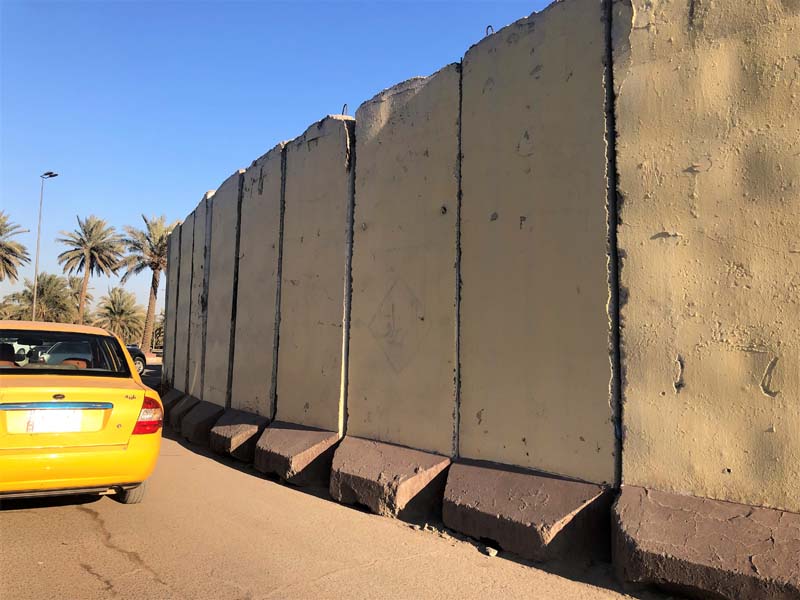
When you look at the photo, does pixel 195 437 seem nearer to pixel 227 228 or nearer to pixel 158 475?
pixel 158 475

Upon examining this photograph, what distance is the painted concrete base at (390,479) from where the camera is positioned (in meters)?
4.72

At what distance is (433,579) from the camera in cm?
351

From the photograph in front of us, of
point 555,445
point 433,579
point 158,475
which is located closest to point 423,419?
point 555,445

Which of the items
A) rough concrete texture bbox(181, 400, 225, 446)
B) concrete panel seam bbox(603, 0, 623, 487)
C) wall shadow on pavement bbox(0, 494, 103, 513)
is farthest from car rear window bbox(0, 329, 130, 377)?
concrete panel seam bbox(603, 0, 623, 487)

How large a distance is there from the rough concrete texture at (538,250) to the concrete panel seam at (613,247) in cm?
4

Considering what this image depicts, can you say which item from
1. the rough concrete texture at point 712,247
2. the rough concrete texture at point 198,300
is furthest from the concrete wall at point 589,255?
the rough concrete texture at point 198,300

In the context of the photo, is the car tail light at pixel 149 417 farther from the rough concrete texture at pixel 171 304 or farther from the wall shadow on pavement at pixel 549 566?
the rough concrete texture at pixel 171 304

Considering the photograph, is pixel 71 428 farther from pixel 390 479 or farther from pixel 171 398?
pixel 171 398

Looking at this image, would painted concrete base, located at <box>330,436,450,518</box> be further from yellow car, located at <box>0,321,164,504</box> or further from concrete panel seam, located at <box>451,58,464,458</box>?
yellow car, located at <box>0,321,164,504</box>

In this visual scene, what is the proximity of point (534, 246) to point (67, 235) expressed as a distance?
40.2m

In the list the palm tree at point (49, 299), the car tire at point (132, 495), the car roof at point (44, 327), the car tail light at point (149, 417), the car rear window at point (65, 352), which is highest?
the palm tree at point (49, 299)

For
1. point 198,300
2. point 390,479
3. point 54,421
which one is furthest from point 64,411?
point 198,300

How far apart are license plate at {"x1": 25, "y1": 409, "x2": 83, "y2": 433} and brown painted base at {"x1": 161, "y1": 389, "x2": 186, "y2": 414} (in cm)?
765

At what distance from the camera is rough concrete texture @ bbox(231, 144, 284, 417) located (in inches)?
303
